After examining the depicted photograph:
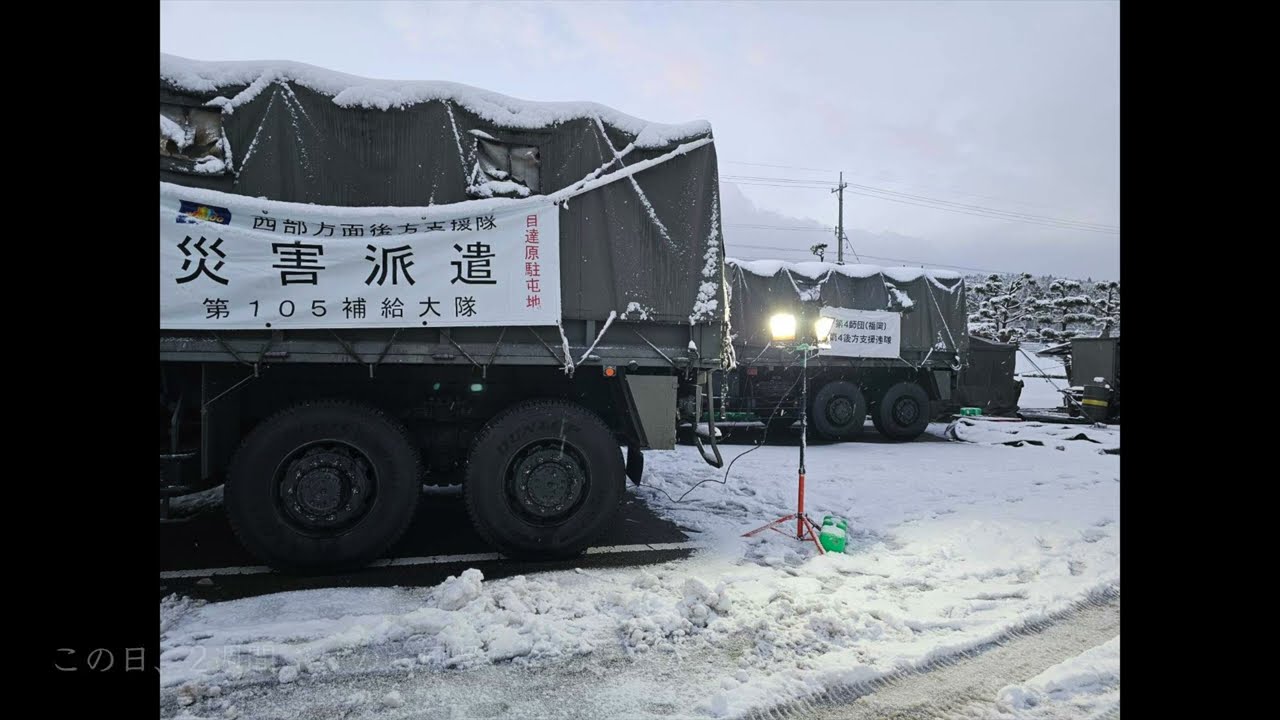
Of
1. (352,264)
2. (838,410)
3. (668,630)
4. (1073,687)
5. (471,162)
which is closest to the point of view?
(1073,687)

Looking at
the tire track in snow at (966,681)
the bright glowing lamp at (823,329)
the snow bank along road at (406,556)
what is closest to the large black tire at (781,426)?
the bright glowing lamp at (823,329)

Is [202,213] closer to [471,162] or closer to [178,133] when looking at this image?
[178,133]

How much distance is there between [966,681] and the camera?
3115 millimetres

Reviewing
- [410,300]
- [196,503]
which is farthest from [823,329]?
[196,503]

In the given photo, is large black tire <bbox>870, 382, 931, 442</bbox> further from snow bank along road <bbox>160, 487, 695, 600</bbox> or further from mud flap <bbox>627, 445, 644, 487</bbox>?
snow bank along road <bbox>160, 487, 695, 600</bbox>

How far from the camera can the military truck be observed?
12.1 metres

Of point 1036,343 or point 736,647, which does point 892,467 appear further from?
point 1036,343

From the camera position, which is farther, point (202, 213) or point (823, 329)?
point (823, 329)

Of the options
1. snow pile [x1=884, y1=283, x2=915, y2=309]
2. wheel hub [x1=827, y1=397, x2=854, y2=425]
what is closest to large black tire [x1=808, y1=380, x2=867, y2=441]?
wheel hub [x1=827, y1=397, x2=854, y2=425]

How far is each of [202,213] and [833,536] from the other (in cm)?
548
